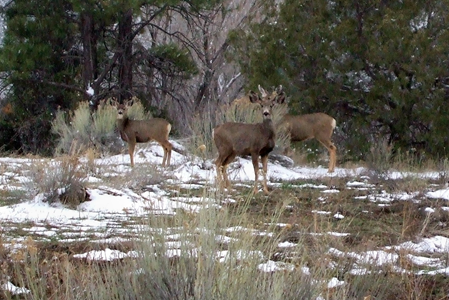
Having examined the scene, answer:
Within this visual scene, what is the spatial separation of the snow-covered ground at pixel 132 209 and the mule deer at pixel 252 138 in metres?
0.68

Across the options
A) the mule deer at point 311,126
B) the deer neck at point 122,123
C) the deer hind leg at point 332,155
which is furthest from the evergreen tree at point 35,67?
the deer hind leg at point 332,155

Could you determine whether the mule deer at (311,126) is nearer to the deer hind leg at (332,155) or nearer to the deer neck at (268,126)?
the deer hind leg at (332,155)

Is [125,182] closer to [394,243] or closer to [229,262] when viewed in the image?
[394,243]

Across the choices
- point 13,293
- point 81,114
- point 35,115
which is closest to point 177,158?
point 81,114

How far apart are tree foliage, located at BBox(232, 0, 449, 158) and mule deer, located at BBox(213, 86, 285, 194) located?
540cm

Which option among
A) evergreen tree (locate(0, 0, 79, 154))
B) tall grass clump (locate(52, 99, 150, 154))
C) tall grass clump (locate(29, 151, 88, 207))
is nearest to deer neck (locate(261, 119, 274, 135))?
tall grass clump (locate(29, 151, 88, 207))

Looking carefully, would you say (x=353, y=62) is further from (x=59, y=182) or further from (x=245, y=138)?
(x=59, y=182)

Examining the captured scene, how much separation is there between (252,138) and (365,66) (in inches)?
254

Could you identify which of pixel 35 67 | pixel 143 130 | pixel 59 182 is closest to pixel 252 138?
pixel 59 182

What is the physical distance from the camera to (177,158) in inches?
629

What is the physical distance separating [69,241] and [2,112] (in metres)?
17.8

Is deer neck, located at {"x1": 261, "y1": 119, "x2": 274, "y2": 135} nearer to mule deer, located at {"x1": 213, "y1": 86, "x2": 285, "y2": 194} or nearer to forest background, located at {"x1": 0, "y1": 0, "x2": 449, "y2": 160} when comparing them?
mule deer, located at {"x1": 213, "y1": 86, "x2": 285, "y2": 194}

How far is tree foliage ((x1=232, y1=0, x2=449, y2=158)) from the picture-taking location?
15.5 m

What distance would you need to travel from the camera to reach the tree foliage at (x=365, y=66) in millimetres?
15547
